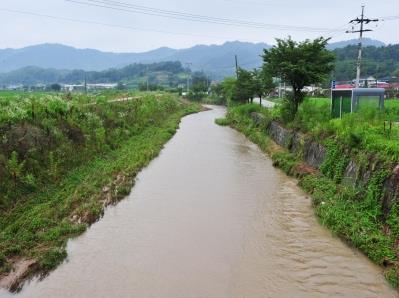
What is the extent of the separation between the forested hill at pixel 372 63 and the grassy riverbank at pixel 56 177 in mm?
61754

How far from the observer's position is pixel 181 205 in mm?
14617

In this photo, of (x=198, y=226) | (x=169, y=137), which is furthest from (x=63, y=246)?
(x=169, y=137)

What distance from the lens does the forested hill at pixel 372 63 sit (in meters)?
78.6

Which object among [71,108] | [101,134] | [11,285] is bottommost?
[11,285]

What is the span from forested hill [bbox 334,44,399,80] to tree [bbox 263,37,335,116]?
172 feet

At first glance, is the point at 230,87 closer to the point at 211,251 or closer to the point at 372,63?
the point at 372,63

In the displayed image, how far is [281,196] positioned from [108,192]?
6.57 meters

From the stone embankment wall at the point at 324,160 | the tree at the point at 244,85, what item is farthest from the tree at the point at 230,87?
the stone embankment wall at the point at 324,160

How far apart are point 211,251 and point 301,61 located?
15862mm

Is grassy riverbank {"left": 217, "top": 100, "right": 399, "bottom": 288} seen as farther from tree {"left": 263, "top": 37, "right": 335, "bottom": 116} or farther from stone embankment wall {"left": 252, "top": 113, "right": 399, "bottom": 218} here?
tree {"left": 263, "top": 37, "right": 335, "bottom": 116}

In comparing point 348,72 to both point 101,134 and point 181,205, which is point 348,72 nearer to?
point 101,134

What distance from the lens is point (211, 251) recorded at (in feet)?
35.3

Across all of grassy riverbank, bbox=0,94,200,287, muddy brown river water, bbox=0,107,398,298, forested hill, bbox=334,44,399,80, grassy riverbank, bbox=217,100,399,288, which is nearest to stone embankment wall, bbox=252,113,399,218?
grassy riverbank, bbox=217,100,399,288

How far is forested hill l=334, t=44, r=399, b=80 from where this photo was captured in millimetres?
78562
